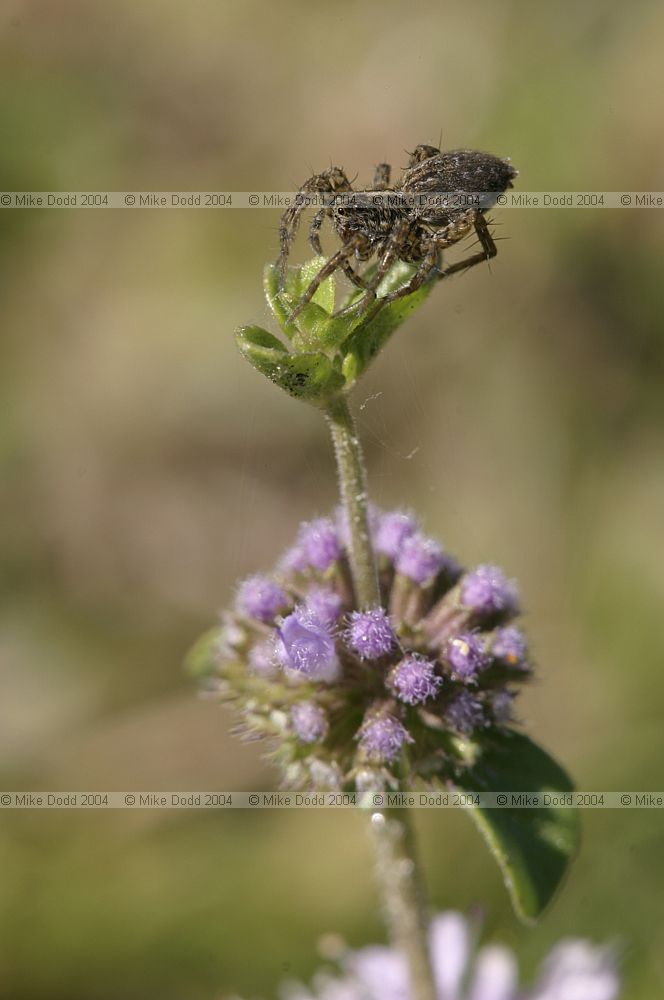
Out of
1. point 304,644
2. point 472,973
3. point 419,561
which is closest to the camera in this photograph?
point 304,644

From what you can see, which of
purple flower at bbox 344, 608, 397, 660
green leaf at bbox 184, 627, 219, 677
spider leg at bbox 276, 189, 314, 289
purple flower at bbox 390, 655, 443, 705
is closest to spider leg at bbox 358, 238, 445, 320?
spider leg at bbox 276, 189, 314, 289

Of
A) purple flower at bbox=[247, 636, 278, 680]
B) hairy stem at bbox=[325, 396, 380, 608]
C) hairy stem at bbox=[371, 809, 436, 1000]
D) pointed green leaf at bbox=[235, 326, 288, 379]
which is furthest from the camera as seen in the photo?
hairy stem at bbox=[371, 809, 436, 1000]

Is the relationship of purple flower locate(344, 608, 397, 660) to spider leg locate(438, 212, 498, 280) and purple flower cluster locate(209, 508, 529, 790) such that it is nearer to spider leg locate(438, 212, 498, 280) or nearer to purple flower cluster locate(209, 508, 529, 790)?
purple flower cluster locate(209, 508, 529, 790)

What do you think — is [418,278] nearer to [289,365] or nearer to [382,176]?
[289,365]

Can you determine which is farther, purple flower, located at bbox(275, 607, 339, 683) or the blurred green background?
the blurred green background

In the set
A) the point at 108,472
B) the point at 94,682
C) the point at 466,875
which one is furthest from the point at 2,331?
the point at 466,875

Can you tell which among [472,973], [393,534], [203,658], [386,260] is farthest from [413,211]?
[472,973]

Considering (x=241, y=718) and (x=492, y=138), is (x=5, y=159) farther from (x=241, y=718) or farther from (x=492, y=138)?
(x=241, y=718)

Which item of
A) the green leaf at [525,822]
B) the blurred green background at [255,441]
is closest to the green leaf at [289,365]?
the green leaf at [525,822]
